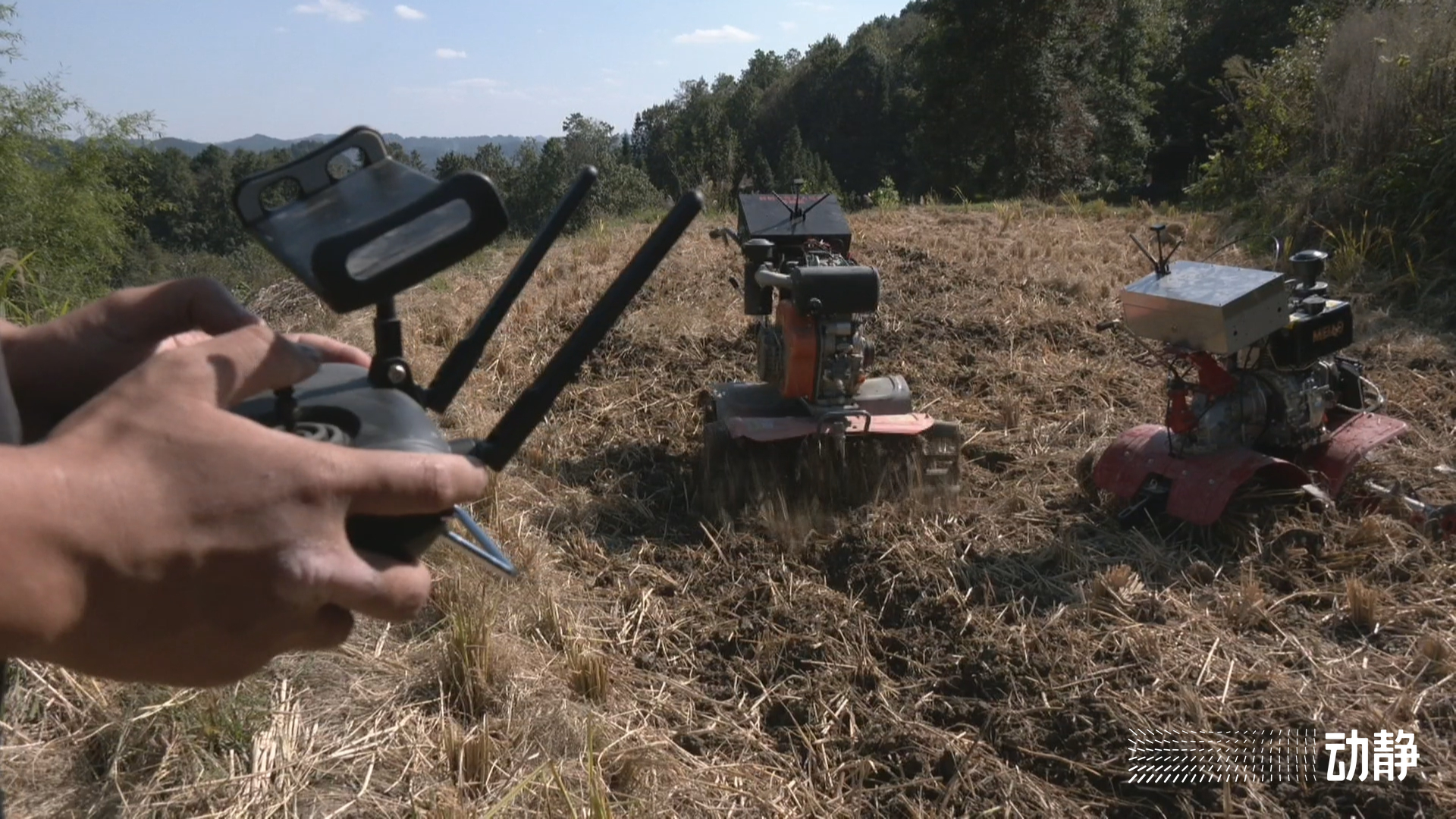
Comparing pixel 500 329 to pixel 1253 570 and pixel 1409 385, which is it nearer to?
pixel 1253 570

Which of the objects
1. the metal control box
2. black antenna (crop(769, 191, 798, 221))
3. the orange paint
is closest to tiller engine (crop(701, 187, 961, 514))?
the orange paint

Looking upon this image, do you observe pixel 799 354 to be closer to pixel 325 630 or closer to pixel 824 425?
pixel 824 425

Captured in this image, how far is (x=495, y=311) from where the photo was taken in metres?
1.18

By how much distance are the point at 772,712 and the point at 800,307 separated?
5.64 ft

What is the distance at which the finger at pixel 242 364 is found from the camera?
0.85 metres

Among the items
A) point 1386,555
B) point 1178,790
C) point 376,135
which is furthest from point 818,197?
point 376,135

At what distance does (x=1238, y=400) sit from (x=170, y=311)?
3.71 m

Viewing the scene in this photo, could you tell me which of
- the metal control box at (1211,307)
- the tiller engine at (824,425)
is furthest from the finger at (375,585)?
the metal control box at (1211,307)

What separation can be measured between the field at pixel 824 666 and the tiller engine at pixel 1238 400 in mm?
185

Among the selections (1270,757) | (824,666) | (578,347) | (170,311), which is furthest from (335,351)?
(1270,757)

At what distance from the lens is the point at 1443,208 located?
7.04 m

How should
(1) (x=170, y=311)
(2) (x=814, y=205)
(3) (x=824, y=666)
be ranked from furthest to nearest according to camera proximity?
(2) (x=814, y=205), (3) (x=824, y=666), (1) (x=170, y=311)

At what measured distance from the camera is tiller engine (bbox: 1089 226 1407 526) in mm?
3674

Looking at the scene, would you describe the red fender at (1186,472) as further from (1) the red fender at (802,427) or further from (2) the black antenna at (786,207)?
(2) the black antenna at (786,207)
